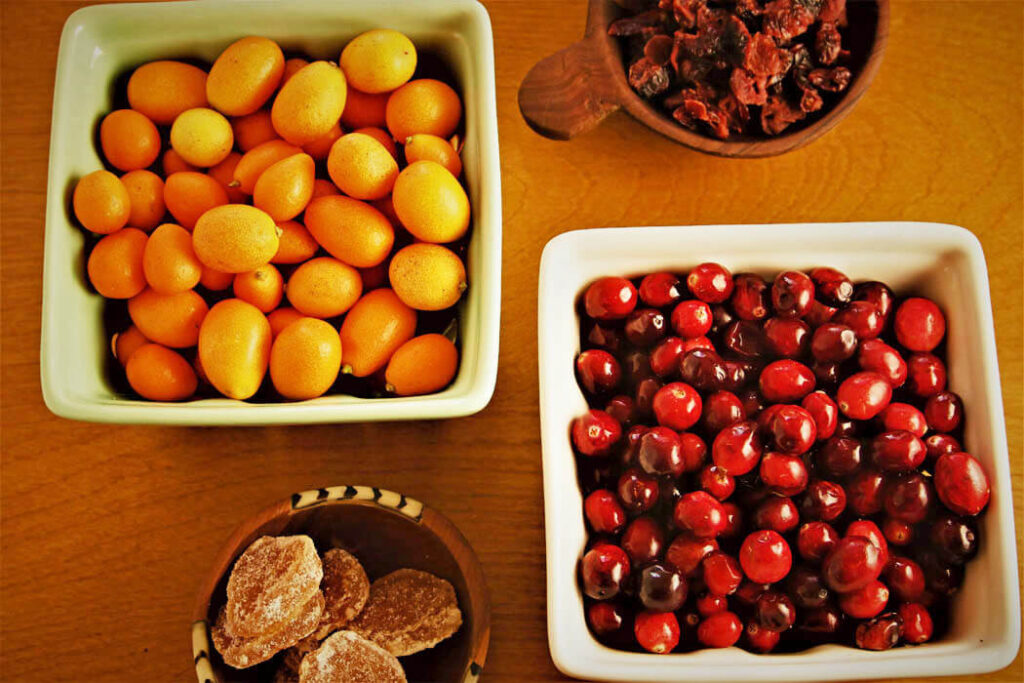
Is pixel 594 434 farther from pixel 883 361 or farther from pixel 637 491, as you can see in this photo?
pixel 883 361

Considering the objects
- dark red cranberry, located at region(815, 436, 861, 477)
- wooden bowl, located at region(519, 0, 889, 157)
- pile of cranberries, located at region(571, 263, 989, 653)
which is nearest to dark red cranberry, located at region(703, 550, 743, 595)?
pile of cranberries, located at region(571, 263, 989, 653)

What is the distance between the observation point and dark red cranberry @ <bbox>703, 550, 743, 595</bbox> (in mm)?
629

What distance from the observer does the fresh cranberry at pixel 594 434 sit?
2.15ft

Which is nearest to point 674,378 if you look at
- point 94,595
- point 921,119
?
point 921,119

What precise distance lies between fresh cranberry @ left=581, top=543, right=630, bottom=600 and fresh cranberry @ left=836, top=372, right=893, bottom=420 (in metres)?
0.23

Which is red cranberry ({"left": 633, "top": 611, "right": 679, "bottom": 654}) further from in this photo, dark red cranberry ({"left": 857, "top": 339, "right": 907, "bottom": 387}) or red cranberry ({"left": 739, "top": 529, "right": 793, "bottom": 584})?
dark red cranberry ({"left": 857, "top": 339, "right": 907, "bottom": 387})

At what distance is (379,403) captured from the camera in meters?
0.63

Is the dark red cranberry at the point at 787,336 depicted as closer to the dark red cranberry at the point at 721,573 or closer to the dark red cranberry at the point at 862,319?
the dark red cranberry at the point at 862,319

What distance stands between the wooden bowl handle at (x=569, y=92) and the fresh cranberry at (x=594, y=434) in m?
0.30

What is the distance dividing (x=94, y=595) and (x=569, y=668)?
461 mm

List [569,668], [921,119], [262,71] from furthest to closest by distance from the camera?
1. [921,119]
2. [262,71]
3. [569,668]

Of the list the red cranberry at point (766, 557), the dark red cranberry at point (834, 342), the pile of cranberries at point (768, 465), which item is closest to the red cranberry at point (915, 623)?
the pile of cranberries at point (768, 465)

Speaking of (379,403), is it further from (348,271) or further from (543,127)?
(543,127)

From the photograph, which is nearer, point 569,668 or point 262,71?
point 569,668
